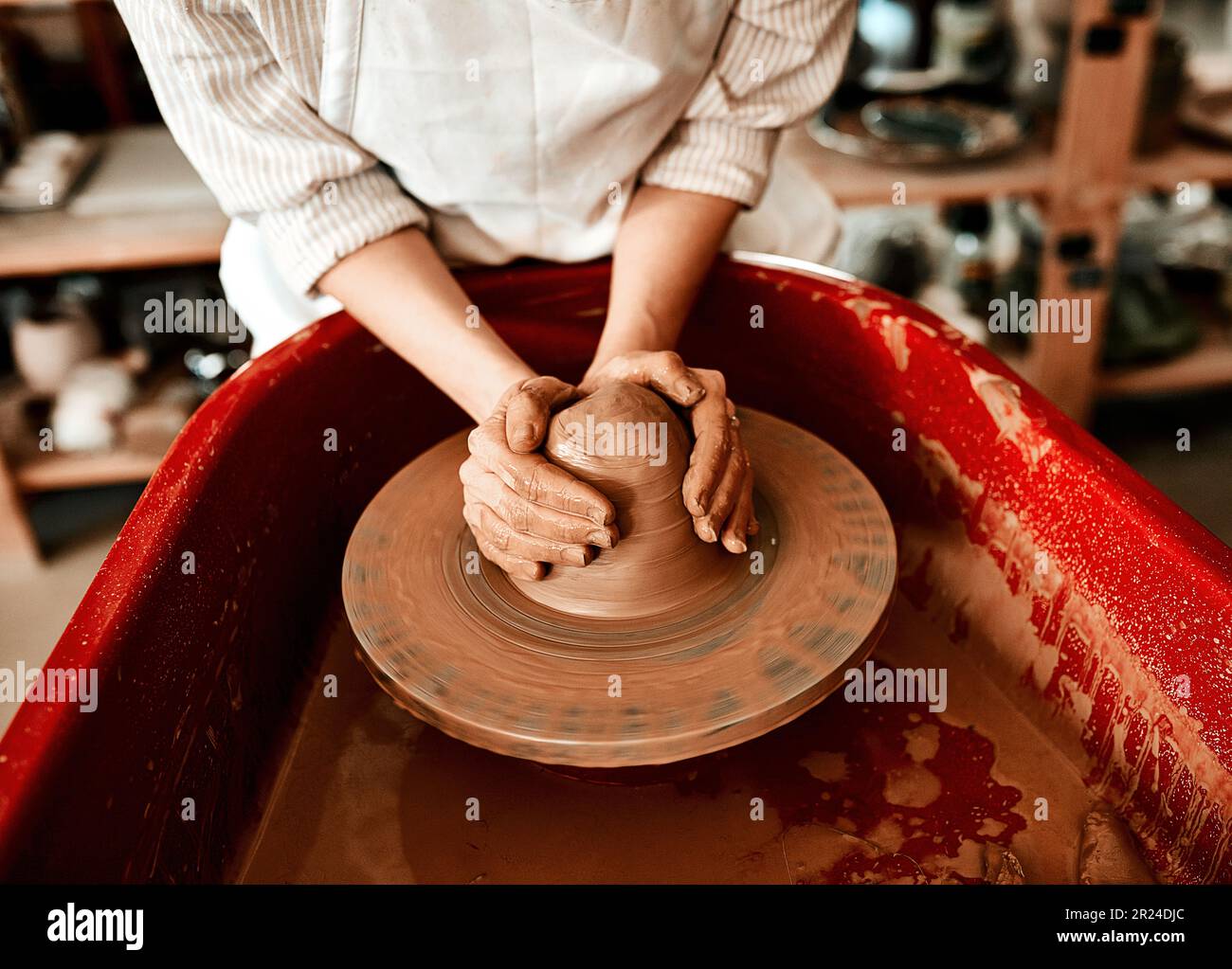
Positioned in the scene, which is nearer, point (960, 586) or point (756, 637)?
point (756, 637)

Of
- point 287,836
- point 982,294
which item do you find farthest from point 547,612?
point 982,294

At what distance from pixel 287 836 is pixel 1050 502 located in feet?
2.67

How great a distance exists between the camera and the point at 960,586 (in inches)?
46.4

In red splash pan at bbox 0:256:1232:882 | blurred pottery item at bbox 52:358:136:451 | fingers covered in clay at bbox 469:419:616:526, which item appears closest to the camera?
red splash pan at bbox 0:256:1232:882

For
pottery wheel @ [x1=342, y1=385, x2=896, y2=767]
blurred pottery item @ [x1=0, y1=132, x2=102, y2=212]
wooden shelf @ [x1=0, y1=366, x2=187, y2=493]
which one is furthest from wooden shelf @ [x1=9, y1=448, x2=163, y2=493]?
pottery wheel @ [x1=342, y1=385, x2=896, y2=767]

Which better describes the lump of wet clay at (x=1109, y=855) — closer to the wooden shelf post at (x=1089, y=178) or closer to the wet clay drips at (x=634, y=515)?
the wet clay drips at (x=634, y=515)

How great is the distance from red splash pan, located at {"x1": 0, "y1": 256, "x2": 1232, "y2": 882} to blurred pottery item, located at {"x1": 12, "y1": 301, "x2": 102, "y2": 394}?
1.47m

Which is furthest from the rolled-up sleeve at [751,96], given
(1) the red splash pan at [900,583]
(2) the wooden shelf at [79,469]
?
(2) the wooden shelf at [79,469]

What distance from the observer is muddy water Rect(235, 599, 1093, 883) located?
0.94 metres

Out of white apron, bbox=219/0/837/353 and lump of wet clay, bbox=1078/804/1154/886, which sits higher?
white apron, bbox=219/0/837/353

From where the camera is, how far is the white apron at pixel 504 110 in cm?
116

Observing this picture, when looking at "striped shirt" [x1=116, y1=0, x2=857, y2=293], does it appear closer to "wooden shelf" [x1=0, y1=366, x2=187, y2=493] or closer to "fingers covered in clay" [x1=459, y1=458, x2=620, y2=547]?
"fingers covered in clay" [x1=459, y1=458, x2=620, y2=547]

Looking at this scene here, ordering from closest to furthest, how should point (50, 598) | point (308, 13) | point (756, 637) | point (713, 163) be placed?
point (756, 637)
point (308, 13)
point (713, 163)
point (50, 598)

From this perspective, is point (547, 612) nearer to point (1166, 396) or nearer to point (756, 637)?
point (756, 637)
